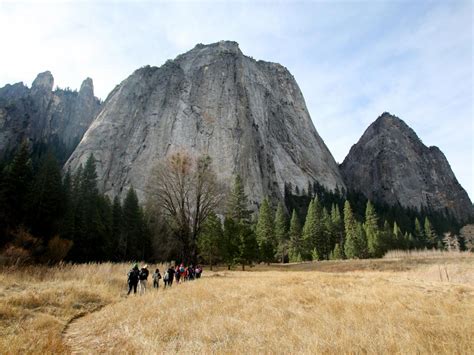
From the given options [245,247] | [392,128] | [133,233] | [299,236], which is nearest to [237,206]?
[245,247]

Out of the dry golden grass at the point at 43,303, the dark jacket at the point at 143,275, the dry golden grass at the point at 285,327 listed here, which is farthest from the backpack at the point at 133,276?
the dry golden grass at the point at 285,327

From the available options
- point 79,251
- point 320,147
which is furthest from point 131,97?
point 320,147

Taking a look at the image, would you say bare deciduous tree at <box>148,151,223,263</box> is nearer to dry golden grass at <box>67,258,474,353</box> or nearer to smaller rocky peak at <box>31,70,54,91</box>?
dry golden grass at <box>67,258,474,353</box>

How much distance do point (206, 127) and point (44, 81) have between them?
99123 millimetres

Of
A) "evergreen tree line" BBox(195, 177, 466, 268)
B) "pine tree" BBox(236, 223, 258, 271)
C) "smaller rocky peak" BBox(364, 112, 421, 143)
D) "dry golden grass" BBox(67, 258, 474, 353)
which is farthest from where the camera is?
"smaller rocky peak" BBox(364, 112, 421, 143)

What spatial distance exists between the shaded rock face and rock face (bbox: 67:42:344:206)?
49555mm

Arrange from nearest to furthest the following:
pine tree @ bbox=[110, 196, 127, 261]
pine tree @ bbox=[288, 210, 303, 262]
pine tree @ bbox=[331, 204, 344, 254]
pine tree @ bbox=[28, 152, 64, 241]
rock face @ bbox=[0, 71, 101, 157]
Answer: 1. pine tree @ bbox=[28, 152, 64, 241]
2. pine tree @ bbox=[110, 196, 127, 261]
3. pine tree @ bbox=[288, 210, 303, 262]
4. pine tree @ bbox=[331, 204, 344, 254]
5. rock face @ bbox=[0, 71, 101, 157]

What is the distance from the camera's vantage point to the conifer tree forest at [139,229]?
30.5 m

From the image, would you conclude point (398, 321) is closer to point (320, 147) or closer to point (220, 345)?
point (220, 345)

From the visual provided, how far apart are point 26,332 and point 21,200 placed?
1420 inches

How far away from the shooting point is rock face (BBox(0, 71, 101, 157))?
108 meters

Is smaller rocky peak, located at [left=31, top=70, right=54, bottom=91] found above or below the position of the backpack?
above

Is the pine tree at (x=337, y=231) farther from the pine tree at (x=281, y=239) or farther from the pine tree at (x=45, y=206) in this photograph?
the pine tree at (x=45, y=206)

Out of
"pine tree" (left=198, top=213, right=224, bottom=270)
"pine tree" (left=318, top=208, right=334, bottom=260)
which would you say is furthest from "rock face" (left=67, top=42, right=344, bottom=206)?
"pine tree" (left=198, top=213, right=224, bottom=270)
